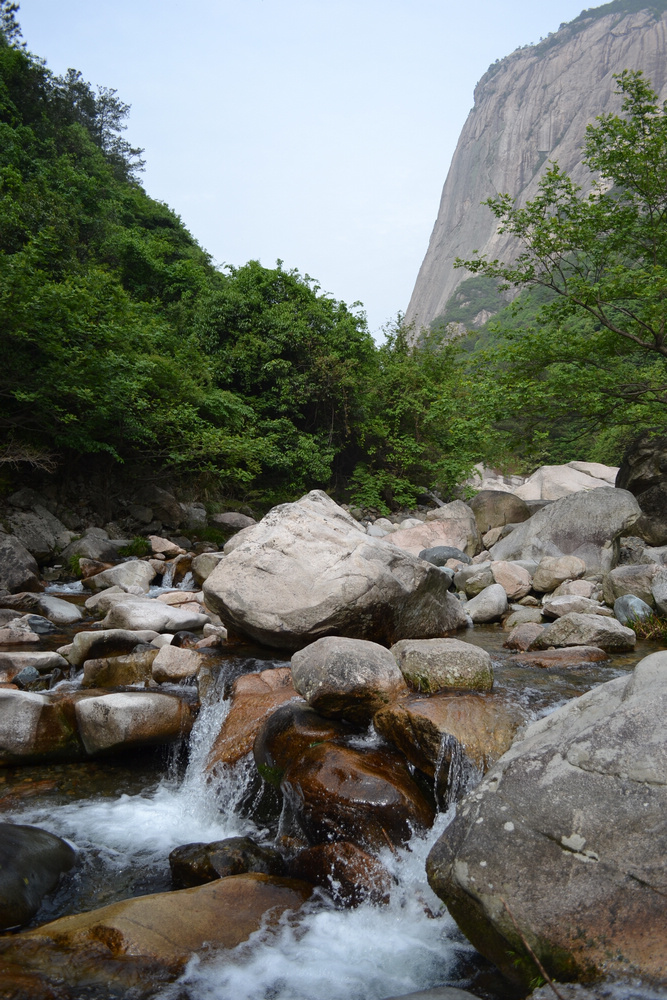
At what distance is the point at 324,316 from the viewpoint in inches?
806

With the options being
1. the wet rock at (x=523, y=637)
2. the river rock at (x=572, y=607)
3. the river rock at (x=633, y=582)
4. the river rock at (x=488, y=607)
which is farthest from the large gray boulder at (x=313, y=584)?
the river rock at (x=633, y=582)

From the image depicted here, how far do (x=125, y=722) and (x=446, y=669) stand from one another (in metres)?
2.79

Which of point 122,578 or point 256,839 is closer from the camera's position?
point 256,839

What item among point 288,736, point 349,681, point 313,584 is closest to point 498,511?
point 313,584

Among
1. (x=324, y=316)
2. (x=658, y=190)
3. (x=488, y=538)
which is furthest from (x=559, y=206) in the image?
(x=324, y=316)

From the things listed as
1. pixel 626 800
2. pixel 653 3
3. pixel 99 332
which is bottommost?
pixel 626 800

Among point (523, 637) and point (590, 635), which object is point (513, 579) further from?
point (590, 635)

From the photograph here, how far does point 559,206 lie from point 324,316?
9973mm

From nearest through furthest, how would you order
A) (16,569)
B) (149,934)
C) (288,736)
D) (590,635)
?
(149,934) → (288,736) → (590,635) → (16,569)

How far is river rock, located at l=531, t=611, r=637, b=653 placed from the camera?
6277 millimetres

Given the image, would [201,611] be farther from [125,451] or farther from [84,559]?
[125,451]

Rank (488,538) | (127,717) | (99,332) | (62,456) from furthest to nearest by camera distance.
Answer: (488,538), (62,456), (99,332), (127,717)

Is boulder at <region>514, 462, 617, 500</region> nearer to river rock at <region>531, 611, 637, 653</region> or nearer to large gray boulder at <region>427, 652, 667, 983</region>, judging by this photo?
river rock at <region>531, 611, 637, 653</region>

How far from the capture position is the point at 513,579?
9383 mm
